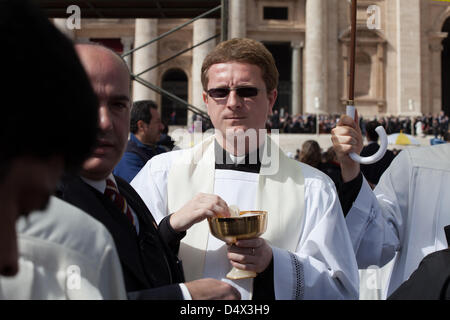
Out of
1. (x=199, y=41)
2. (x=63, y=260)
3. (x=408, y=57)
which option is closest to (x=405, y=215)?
(x=63, y=260)

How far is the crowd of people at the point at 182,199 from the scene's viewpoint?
68 cm

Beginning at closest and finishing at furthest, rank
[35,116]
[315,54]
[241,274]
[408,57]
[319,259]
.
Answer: [35,116] < [241,274] < [319,259] < [315,54] < [408,57]

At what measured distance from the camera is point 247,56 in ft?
6.89

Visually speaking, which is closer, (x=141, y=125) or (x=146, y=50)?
(x=141, y=125)

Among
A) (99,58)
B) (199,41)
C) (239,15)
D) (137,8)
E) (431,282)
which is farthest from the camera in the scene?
(239,15)

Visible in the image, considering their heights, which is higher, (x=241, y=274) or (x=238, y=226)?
(x=238, y=226)

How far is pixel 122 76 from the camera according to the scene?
61.8 inches

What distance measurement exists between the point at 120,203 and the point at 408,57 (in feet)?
99.6

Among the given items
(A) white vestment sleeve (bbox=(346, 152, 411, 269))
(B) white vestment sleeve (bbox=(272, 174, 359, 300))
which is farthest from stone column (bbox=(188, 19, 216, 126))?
(B) white vestment sleeve (bbox=(272, 174, 359, 300))

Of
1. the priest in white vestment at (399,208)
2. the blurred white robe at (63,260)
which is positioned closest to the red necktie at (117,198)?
the blurred white robe at (63,260)

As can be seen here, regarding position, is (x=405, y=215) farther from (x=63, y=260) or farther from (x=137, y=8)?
(x=137, y=8)

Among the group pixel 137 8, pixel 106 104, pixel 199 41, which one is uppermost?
pixel 199 41

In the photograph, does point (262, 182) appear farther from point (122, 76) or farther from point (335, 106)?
point (335, 106)
